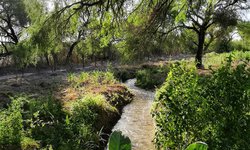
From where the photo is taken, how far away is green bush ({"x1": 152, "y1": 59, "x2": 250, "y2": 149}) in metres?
5.05

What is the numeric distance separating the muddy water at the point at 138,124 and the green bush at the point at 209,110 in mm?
3053

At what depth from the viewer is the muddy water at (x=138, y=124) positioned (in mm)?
9336

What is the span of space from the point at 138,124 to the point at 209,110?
6.19m

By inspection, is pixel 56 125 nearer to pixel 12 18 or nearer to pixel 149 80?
pixel 149 80

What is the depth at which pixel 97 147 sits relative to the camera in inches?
338

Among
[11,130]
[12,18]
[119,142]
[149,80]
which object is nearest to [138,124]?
[11,130]

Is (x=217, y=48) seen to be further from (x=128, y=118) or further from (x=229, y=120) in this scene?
(x=229, y=120)

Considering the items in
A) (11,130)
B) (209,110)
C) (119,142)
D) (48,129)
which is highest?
(119,142)

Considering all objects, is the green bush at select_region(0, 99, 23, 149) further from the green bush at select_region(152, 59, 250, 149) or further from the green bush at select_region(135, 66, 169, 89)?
the green bush at select_region(135, 66, 169, 89)

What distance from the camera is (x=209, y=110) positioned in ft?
17.5

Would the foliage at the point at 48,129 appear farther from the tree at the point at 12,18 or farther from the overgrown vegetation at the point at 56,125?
the tree at the point at 12,18

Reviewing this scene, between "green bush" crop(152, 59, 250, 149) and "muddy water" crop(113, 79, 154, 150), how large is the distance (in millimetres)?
3053

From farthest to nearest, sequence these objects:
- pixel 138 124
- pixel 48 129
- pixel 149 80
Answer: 1. pixel 149 80
2. pixel 138 124
3. pixel 48 129

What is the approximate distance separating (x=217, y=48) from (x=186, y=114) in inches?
2089
